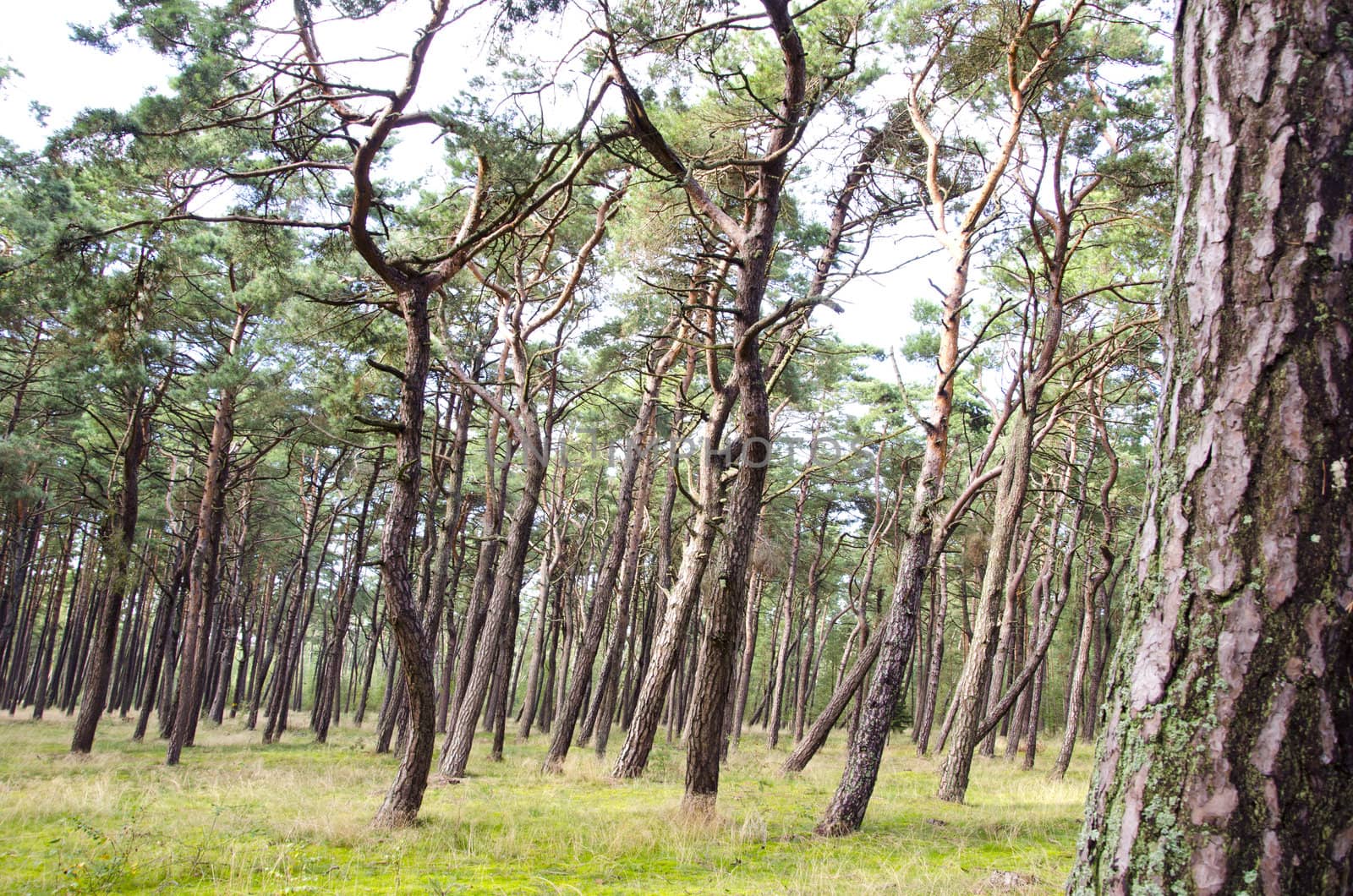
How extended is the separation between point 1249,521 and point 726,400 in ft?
24.8

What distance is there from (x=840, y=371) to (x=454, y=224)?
9.06 meters

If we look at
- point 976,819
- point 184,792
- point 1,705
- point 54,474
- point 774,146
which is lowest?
point 1,705

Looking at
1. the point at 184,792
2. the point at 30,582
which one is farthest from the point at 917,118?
the point at 30,582

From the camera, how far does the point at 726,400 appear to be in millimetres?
9094

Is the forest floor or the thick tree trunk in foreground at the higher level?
the thick tree trunk in foreground

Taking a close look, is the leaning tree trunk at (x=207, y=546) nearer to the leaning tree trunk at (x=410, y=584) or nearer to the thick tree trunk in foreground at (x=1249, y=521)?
the leaning tree trunk at (x=410, y=584)

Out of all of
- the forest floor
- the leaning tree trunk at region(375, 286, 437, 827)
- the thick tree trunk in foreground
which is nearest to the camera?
the thick tree trunk in foreground

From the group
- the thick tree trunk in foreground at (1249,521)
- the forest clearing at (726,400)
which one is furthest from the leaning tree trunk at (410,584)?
the thick tree trunk in foreground at (1249,521)

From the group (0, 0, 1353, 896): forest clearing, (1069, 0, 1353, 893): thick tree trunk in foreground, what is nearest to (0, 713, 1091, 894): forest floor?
(0, 0, 1353, 896): forest clearing

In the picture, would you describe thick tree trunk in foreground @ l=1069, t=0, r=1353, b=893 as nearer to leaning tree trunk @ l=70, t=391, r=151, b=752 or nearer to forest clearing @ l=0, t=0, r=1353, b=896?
forest clearing @ l=0, t=0, r=1353, b=896

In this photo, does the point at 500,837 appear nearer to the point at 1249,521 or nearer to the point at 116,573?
the point at 1249,521

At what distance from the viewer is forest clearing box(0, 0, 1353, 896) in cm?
162

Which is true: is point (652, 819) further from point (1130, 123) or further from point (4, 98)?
point (4, 98)

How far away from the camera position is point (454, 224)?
10.4m
